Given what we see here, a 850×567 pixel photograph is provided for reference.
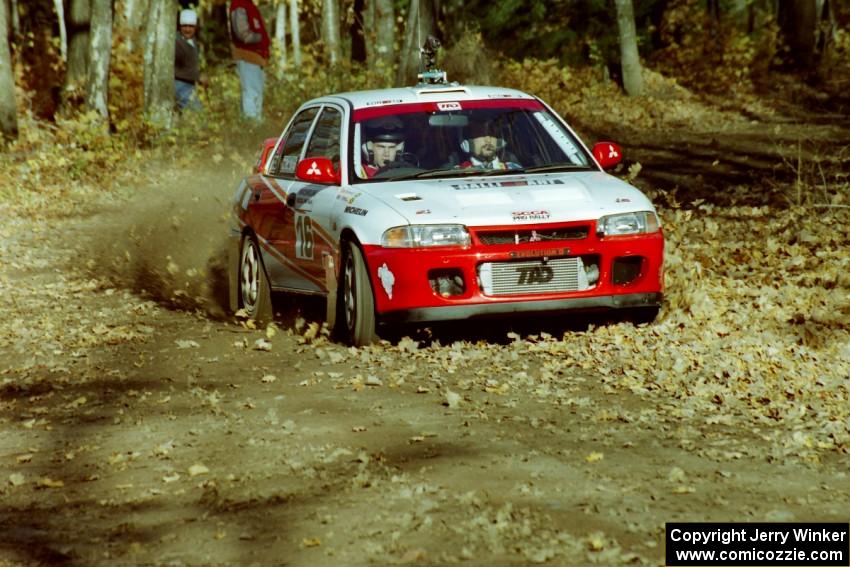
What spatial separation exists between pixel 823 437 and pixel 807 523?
1.56m

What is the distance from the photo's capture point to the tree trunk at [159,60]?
2189cm

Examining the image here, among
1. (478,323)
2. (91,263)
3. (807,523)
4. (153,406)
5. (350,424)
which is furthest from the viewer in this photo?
(91,263)

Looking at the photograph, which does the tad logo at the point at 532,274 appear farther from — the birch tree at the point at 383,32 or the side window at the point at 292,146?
the birch tree at the point at 383,32

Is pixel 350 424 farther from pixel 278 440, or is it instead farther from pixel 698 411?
pixel 698 411

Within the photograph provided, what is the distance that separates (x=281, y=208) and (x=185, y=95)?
41.7ft

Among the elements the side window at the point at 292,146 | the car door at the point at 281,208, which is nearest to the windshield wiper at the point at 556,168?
the car door at the point at 281,208

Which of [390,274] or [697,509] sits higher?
[390,274]

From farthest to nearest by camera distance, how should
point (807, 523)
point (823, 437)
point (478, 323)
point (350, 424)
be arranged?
point (478, 323)
point (350, 424)
point (823, 437)
point (807, 523)

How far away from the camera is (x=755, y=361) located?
8.66 m

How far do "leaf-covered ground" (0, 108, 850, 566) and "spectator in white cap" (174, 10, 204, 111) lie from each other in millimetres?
10403

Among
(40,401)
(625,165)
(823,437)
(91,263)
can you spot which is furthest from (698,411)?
(625,165)

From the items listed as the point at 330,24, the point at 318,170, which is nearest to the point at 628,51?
the point at 330,24

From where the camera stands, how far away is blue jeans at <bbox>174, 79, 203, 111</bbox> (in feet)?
74.2

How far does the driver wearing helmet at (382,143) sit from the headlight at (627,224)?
1.65m
